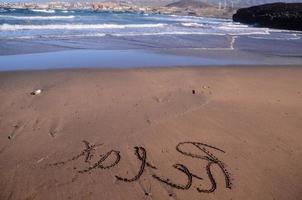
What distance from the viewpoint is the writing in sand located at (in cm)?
419

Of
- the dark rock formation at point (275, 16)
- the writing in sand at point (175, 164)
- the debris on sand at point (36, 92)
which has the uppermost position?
the dark rock formation at point (275, 16)

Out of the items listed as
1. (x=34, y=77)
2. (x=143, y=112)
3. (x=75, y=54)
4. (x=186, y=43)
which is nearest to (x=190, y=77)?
(x=143, y=112)

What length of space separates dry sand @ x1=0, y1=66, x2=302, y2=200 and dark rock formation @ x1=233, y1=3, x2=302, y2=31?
91.1ft

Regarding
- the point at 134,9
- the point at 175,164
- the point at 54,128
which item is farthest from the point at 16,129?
the point at 134,9

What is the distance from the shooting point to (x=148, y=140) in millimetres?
5191

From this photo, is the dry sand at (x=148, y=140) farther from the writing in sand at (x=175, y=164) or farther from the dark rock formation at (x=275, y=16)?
the dark rock formation at (x=275, y=16)

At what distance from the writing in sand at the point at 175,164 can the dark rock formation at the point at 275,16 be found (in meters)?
30.5

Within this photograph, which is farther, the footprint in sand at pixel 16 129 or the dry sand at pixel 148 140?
the footprint in sand at pixel 16 129

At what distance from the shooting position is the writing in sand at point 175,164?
419 cm

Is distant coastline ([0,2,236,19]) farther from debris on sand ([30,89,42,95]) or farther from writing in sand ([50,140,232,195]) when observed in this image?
writing in sand ([50,140,232,195])

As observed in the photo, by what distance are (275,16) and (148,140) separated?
35.6 m

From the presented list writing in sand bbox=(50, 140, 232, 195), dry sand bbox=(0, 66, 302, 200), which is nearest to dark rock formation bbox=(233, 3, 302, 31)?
dry sand bbox=(0, 66, 302, 200)

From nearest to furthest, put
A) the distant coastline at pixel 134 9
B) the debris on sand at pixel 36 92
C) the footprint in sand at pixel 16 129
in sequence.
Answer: the footprint in sand at pixel 16 129 → the debris on sand at pixel 36 92 → the distant coastline at pixel 134 9

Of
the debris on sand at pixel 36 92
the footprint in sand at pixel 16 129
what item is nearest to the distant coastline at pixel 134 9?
the debris on sand at pixel 36 92
